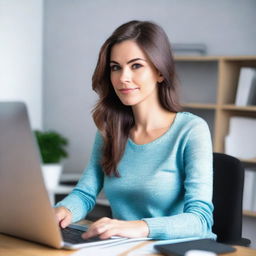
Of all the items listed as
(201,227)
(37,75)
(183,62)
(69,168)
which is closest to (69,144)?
(69,168)

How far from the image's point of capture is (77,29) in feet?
14.6

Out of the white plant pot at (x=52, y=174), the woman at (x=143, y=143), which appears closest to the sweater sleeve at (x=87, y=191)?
the woman at (x=143, y=143)

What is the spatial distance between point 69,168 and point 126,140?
8.97 feet

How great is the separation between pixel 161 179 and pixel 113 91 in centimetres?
40

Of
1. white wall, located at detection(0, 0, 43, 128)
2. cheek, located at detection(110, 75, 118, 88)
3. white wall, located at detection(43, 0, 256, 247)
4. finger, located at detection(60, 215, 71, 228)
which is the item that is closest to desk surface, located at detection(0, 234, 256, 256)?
finger, located at detection(60, 215, 71, 228)

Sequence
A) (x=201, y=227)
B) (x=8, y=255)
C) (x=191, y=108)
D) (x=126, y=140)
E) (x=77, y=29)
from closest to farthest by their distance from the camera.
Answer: (x=8, y=255) < (x=201, y=227) < (x=126, y=140) < (x=191, y=108) < (x=77, y=29)

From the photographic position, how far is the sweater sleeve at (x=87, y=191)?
1.73 m

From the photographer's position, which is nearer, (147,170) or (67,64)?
(147,170)

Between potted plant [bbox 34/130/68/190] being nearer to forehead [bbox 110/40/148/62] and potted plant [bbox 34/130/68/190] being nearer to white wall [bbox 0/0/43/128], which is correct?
white wall [bbox 0/0/43/128]

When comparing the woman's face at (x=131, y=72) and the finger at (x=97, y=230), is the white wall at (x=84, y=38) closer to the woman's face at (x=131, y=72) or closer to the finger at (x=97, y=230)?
the woman's face at (x=131, y=72)

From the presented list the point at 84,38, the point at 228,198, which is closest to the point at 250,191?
the point at 228,198

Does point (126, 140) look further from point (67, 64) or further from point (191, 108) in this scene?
point (67, 64)

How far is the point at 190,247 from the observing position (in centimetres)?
128

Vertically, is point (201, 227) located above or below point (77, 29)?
below
